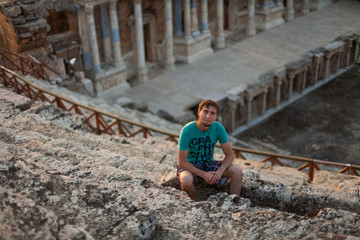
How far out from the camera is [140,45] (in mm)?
20531

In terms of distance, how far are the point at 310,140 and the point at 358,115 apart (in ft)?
8.29

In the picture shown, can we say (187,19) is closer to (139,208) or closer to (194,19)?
(194,19)

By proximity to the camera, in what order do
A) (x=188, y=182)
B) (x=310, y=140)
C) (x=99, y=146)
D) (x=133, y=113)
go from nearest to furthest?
(x=188, y=182), (x=99, y=146), (x=133, y=113), (x=310, y=140)

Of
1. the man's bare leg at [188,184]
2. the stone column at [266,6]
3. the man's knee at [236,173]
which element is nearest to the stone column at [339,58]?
the stone column at [266,6]

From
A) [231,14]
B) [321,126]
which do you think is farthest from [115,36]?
[321,126]

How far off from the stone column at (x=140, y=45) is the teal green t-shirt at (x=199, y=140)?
584 inches

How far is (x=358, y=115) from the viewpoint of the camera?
18703 millimetres

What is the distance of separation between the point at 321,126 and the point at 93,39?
963 cm

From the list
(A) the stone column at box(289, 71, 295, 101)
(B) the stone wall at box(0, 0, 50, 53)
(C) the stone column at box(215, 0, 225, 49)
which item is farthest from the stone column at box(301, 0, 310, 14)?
(B) the stone wall at box(0, 0, 50, 53)

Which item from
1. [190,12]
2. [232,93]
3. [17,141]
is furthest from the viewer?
[190,12]

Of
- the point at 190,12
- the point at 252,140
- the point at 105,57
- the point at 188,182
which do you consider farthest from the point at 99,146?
the point at 190,12

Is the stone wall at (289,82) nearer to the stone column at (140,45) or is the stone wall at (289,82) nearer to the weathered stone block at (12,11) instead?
the stone column at (140,45)

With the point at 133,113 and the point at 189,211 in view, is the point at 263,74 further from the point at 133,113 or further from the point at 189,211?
the point at 189,211

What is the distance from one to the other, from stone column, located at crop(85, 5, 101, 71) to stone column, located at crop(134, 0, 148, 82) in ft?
6.78
